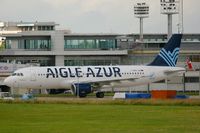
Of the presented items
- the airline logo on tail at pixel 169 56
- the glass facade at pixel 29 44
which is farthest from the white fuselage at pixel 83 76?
the glass facade at pixel 29 44

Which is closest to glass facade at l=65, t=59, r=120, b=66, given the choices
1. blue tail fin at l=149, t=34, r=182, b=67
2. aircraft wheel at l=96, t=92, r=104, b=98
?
blue tail fin at l=149, t=34, r=182, b=67

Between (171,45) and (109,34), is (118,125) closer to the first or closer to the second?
(171,45)

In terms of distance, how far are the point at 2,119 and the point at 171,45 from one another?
186 ft

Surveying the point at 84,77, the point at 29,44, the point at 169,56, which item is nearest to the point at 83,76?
the point at 84,77

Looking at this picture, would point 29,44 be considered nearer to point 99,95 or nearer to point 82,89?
point 82,89

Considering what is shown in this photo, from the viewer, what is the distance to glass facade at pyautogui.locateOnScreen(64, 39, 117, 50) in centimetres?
15350

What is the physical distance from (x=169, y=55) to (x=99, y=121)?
55885 millimetres

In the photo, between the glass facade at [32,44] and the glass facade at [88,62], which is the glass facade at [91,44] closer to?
the glass facade at [88,62]

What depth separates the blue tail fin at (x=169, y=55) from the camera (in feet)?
307

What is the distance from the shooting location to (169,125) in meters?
37.1

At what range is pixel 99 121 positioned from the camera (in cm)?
3975

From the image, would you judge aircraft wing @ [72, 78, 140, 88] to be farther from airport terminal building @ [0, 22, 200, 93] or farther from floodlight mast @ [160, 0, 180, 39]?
floodlight mast @ [160, 0, 180, 39]

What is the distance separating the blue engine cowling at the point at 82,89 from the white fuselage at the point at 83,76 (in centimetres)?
→ 139

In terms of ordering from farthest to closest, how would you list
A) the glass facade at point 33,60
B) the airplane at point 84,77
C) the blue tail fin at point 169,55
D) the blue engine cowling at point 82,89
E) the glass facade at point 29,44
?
the glass facade at point 29,44, the glass facade at point 33,60, the blue tail fin at point 169,55, the airplane at point 84,77, the blue engine cowling at point 82,89
